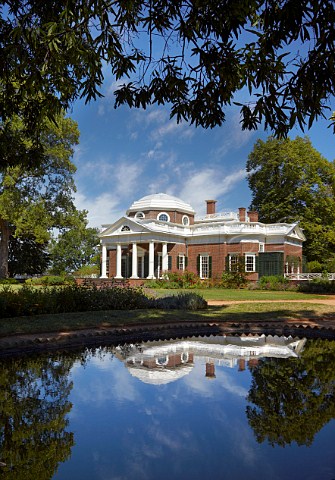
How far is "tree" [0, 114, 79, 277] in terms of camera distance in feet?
119

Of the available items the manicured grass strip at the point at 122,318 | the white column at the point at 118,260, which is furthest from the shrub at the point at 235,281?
the manicured grass strip at the point at 122,318

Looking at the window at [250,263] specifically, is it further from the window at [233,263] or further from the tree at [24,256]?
the tree at [24,256]

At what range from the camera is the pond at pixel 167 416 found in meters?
4.04

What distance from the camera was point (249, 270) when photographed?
38.2 m

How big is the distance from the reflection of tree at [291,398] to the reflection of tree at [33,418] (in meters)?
2.14

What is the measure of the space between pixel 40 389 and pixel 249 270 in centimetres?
3303

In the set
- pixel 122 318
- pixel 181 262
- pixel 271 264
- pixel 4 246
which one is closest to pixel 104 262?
pixel 181 262

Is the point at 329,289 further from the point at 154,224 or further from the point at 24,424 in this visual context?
the point at 24,424

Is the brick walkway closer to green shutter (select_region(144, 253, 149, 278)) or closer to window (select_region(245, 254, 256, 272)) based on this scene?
window (select_region(245, 254, 256, 272))

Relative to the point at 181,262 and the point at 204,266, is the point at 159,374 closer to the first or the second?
the point at 204,266


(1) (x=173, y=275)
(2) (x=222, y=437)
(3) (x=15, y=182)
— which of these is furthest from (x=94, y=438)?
(3) (x=15, y=182)

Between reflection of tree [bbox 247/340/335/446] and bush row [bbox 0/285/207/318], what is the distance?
8083mm

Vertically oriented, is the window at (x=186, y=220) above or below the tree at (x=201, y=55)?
above

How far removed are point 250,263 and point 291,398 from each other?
1297 inches
